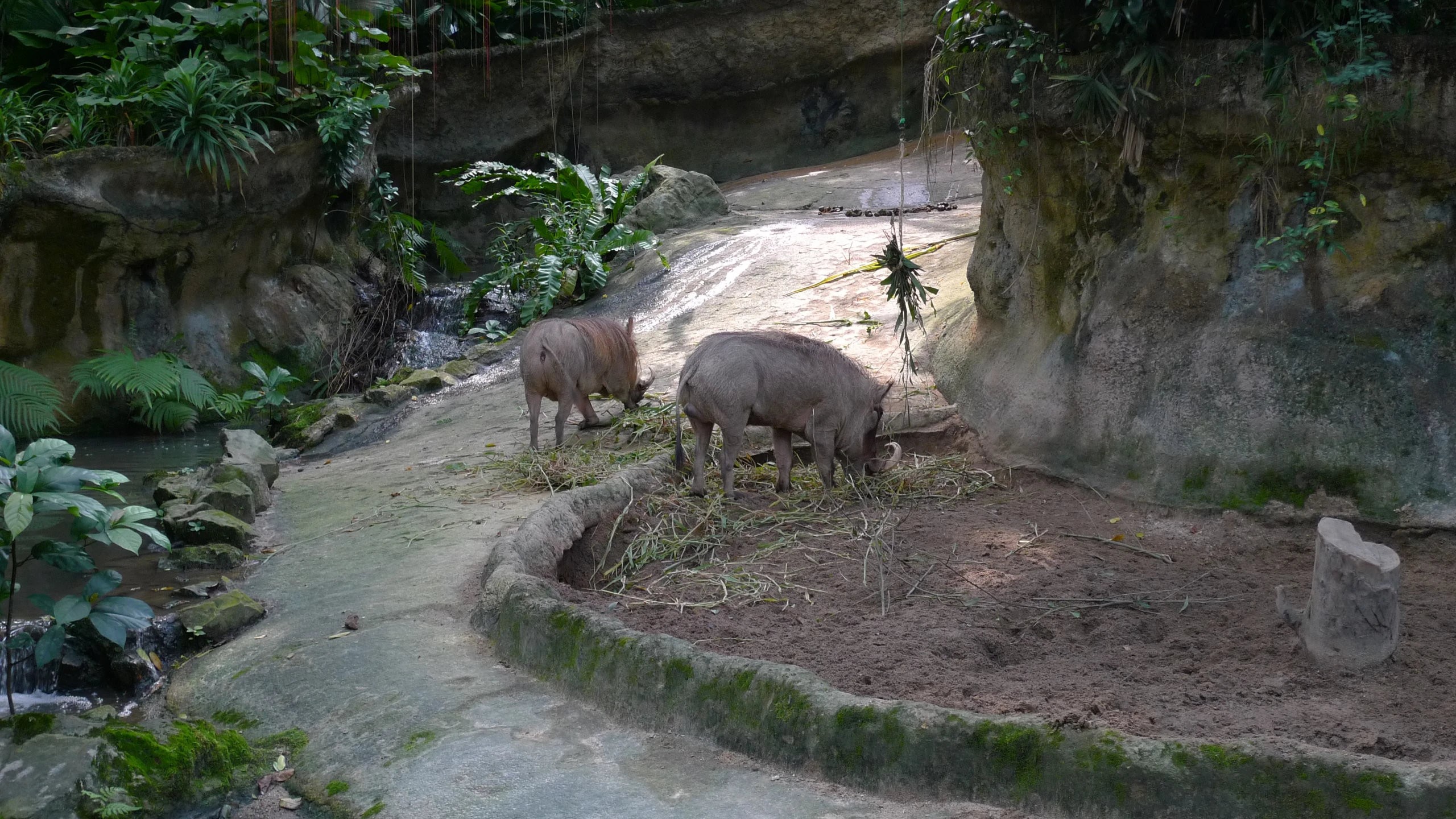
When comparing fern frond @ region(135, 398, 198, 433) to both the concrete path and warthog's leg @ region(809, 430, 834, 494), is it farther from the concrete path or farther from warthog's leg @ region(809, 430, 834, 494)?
warthog's leg @ region(809, 430, 834, 494)

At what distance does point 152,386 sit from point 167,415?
49 cm

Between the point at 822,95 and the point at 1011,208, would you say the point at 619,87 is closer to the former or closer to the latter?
the point at 822,95

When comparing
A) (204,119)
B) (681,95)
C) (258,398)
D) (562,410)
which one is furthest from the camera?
(681,95)

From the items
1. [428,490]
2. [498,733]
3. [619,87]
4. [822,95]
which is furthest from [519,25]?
[498,733]

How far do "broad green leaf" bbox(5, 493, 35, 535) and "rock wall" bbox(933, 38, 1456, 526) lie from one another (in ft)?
16.9

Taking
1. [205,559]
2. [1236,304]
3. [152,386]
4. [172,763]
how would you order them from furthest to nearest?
[152,386], [205,559], [1236,304], [172,763]

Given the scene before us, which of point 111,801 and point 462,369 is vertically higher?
point 111,801

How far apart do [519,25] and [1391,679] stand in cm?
1726

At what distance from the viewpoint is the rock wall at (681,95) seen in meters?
19.0

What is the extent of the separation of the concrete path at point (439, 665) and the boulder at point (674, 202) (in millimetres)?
4293

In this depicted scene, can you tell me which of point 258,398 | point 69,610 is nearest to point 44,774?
point 69,610

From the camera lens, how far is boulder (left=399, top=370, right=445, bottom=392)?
1200cm

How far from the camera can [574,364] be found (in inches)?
354

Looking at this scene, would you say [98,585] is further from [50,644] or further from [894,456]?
[894,456]
